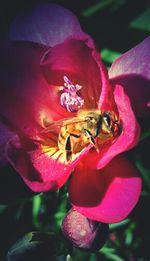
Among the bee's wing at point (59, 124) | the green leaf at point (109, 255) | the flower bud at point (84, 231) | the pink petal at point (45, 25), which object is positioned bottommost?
the green leaf at point (109, 255)

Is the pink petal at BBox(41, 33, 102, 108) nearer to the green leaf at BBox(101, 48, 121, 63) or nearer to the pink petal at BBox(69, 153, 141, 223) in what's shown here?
the pink petal at BBox(69, 153, 141, 223)

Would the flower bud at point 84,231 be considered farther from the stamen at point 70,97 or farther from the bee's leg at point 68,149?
the stamen at point 70,97

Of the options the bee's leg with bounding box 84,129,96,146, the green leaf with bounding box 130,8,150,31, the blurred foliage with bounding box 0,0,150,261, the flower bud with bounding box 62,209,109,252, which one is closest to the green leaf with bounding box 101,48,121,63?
the blurred foliage with bounding box 0,0,150,261

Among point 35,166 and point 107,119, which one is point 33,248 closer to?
point 35,166

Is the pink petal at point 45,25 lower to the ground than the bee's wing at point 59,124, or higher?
higher

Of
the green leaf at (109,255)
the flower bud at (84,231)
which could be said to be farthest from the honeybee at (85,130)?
the green leaf at (109,255)

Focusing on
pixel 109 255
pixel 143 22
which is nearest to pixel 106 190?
pixel 109 255

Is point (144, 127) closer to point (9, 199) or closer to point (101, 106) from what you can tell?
point (101, 106)
